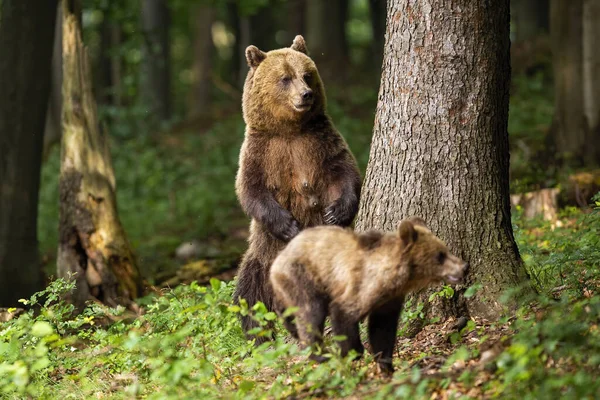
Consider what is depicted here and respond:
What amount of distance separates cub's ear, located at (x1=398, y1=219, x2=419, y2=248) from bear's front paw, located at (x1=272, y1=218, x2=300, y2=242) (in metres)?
2.12

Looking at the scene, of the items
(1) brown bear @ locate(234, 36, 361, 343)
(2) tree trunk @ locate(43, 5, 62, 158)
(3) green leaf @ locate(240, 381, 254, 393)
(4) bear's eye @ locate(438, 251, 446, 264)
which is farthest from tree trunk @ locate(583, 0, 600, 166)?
(3) green leaf @ locate(240, 381, 254, 393)

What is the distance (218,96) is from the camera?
33594 mm

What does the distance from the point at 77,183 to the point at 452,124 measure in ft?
17.8

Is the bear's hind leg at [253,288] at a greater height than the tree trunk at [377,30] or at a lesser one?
lesser

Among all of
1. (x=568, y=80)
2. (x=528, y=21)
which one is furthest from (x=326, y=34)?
(x=568, y=80)

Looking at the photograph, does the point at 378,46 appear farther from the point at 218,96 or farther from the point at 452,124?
the point at 452,124

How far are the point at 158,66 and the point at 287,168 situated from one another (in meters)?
19.7

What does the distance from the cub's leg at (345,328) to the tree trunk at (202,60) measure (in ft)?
74.1

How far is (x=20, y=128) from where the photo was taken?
10148 millimetres

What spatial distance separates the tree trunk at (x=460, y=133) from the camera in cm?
642

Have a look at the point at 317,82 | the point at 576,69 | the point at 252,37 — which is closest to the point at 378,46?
the point at 252,37

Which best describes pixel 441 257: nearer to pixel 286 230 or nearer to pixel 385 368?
pixel 385 368

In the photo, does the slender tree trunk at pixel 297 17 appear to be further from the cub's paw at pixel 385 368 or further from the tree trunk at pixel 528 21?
the cub's paw at pixel 385 368

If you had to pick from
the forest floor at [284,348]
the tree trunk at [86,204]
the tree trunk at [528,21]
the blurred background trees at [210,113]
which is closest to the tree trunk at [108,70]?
the blurred background trees at [210,113]
